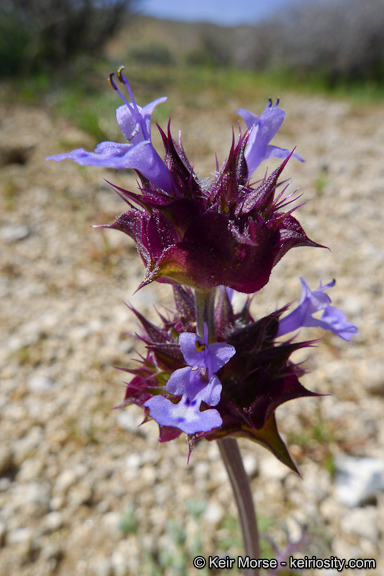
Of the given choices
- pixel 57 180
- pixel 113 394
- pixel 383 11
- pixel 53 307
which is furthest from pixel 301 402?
pixel 383 11

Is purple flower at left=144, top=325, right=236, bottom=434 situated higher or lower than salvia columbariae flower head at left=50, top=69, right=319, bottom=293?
lower

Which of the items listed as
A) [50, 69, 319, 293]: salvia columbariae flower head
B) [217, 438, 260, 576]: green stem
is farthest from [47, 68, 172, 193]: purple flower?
[217, 438, 260, 576]: green stem

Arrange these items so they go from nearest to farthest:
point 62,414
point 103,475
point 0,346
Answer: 1. point 103,475
2. point 62,414
3. point 0,346

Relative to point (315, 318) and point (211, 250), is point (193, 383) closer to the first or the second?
point (211, 250)

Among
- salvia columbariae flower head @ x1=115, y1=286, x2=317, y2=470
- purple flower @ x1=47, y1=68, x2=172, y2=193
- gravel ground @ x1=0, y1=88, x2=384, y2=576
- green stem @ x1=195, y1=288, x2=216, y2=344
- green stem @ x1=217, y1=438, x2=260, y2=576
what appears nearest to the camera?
purple flower @ x1=47, y1=68, x2=172, y2=193

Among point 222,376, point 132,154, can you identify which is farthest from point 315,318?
point 132,154

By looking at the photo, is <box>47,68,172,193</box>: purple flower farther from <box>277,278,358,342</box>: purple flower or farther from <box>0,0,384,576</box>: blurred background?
<box>277,278,358,342</box>: purple flower

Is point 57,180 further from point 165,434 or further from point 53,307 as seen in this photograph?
point 165,434
